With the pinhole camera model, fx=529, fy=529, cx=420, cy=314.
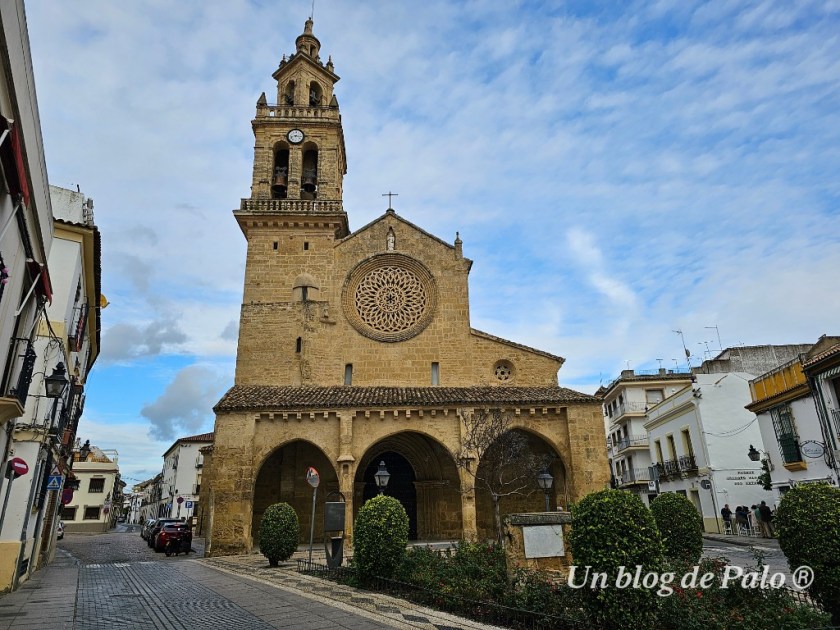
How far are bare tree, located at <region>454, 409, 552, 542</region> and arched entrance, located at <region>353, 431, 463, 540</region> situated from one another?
1123 mm

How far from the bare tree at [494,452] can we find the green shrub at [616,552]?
1043 cm

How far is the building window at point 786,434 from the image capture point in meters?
16.8

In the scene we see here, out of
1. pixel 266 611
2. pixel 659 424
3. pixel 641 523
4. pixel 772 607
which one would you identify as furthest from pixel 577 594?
pixel 659 424

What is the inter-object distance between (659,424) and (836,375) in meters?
13.4

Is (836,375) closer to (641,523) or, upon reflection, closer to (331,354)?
(641,523)

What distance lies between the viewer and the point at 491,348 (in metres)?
21.2

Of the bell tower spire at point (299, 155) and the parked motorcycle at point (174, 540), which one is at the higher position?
the bell tower spire at point (299, 155)

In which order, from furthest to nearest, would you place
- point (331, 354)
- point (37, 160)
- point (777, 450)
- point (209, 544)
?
point (331, 354) → point (777, 450) → point (209, 544) → point (37, 160)

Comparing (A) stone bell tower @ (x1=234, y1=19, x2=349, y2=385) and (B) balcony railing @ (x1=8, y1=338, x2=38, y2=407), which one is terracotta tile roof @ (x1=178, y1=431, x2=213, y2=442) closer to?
(A) stone bell tower @ (x1=234, y1=19, x2=349, y2=385)

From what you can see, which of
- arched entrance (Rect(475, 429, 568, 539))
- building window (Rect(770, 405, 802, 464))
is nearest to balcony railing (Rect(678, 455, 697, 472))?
building window (Rect(770, 405, 802, 464))

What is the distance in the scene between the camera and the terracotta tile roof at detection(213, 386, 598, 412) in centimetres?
1755

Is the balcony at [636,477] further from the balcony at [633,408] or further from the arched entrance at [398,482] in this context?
the arched entrance at [398,482]

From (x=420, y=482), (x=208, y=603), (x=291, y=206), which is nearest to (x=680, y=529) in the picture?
(x=208, y=603)

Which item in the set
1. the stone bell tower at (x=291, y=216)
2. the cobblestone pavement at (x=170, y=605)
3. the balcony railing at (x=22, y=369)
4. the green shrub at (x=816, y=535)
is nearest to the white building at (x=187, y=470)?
the stone bell tower at (x=291, y=216)
